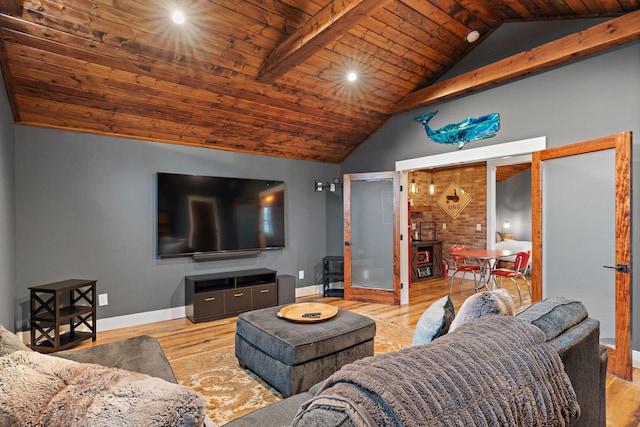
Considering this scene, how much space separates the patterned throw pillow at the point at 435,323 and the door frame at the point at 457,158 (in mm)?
2674

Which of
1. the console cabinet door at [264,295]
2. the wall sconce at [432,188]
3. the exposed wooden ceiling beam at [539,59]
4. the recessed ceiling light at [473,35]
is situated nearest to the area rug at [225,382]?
the console cabinet door at [264,295]

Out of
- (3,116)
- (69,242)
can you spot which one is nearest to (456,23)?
(3,116)

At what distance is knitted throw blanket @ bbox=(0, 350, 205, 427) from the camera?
0.69 meters

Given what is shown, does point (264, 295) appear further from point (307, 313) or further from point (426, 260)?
point (426, 260)

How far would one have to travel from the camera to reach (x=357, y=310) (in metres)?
4.57

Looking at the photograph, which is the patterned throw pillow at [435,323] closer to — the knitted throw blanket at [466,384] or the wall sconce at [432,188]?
the knitted throw blanket at [466,384]

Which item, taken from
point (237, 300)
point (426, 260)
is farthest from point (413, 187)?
point (237, 300)

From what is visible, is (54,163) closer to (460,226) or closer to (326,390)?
(326,390)

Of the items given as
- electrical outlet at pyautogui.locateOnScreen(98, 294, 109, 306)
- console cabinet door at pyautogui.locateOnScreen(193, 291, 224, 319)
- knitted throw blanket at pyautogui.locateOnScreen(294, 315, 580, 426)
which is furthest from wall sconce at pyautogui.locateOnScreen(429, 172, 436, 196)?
knitted throw blanket at pyautogui.locateOnScreen(294, 315, 580, 426)

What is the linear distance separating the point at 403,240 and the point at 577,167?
2364mm

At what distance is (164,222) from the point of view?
407 cm

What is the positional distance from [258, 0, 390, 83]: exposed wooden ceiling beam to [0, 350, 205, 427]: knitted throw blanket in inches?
97.4

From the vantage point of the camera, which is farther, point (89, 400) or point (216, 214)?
point (216, 214)

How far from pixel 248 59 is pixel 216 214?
6.72 feet
